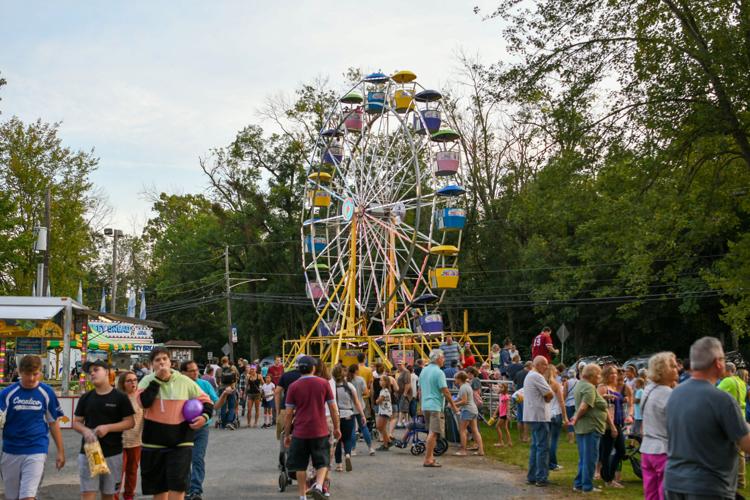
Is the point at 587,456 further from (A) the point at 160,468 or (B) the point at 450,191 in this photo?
(B) the point at 450,191

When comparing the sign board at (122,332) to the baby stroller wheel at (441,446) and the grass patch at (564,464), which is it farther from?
the baby stroller wheel at (441,446)

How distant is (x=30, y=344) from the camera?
26.1 m

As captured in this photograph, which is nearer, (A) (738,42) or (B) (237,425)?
(A) (738,42)

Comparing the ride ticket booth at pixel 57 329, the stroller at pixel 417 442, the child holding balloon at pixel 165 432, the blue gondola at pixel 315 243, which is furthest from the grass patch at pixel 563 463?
the blue gondola at pixel 315 243

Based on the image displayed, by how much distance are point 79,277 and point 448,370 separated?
88.4 feet

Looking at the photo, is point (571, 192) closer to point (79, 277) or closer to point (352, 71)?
point (79, 277)

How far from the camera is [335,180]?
3297 cm

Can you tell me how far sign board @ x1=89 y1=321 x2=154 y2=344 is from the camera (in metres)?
41.2

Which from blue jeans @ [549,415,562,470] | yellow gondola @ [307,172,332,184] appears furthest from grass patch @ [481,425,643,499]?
yellow gondola @ [307,172,332,184]

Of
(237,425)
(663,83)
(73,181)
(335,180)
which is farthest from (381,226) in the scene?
(73,181)

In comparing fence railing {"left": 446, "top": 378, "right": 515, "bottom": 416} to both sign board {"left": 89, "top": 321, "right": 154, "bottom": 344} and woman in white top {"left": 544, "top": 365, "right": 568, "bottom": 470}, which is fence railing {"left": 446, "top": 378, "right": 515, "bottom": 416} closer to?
woman in white top {"left": 544, "top": 365, "right": 568, "bottom": 470}

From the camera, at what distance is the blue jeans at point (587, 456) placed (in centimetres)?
1043

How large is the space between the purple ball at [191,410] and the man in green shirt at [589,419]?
509 cm

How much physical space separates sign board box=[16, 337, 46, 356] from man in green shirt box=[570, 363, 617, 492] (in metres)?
20.3
